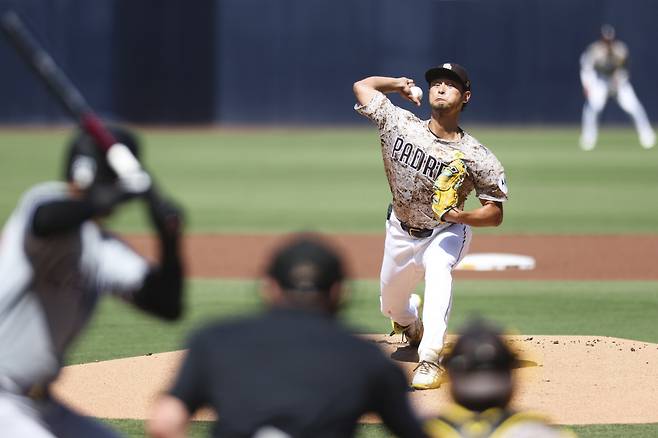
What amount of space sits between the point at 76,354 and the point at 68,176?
4.70 metres

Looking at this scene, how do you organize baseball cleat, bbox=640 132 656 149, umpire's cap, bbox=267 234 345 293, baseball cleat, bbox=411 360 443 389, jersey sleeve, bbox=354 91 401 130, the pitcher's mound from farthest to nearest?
1. baseball cleat, bbox=640 132 656 149
2. jersey sleeve, bbox=354 91 401 130
3. baseball cleat, bbox=411 360 443 389
4. the pitcher's mound
5. umpire's cap, bbox=267 234 345 293

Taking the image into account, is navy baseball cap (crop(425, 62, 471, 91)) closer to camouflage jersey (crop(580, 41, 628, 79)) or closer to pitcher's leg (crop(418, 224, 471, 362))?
pitcher's leg (crop(418, 224, 471, 362))

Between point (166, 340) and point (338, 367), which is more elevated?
point (338, 367)

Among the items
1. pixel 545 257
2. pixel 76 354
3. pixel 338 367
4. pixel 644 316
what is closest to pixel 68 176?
pixel 338 367

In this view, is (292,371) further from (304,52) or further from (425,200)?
(304,52)

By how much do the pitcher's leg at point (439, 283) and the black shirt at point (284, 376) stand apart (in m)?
4.15

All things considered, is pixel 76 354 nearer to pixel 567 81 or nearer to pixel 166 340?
pixel 166 340

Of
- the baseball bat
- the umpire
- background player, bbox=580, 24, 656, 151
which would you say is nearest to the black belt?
the baseball bat

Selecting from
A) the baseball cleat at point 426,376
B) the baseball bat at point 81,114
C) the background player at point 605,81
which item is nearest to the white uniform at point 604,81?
the background player at point 605,81

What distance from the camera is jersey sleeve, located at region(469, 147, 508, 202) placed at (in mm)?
7410

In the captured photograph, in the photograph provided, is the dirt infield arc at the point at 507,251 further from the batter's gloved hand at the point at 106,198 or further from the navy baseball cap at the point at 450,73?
the batter's gloved hand at the point at 106,198

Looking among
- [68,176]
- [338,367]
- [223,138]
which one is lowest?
[223,138]

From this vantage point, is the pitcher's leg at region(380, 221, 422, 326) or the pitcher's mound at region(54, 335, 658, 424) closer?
the pitcher's mound at region(54, 335, 658, 424)

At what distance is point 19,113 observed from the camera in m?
32.5
